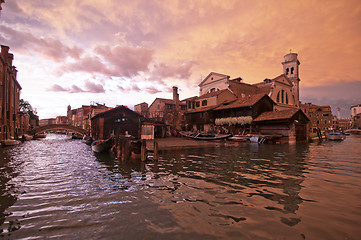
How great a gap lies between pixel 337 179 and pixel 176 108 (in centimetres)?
3531

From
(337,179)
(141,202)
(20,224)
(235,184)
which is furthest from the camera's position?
(337,179)

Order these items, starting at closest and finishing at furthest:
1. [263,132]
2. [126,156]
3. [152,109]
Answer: [126,156] < [263,132] < [152,109]

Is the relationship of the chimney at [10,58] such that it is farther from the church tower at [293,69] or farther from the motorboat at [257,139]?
the church tower at [293,69]

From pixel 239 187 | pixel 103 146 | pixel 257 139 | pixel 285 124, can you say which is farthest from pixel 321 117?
pixel 239 187

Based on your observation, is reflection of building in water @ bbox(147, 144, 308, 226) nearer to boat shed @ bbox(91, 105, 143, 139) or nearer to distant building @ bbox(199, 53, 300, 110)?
boat shed @ bbox(91, 105, 143, 139)

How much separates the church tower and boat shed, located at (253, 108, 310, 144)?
2028 centimetres

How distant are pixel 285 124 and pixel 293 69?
90.1 feet

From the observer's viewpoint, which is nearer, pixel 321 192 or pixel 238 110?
pixel 321 192

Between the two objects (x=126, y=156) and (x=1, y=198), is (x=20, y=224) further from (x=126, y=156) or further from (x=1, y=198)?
(x=126, y=156)

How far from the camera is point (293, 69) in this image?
4666cm

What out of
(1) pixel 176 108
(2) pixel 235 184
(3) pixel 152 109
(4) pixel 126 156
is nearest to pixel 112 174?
(4) pixel 126 156

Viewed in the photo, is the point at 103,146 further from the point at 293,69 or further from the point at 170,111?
the point at 293,69

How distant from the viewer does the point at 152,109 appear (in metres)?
51.6

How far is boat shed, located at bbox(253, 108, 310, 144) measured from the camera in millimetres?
26922
